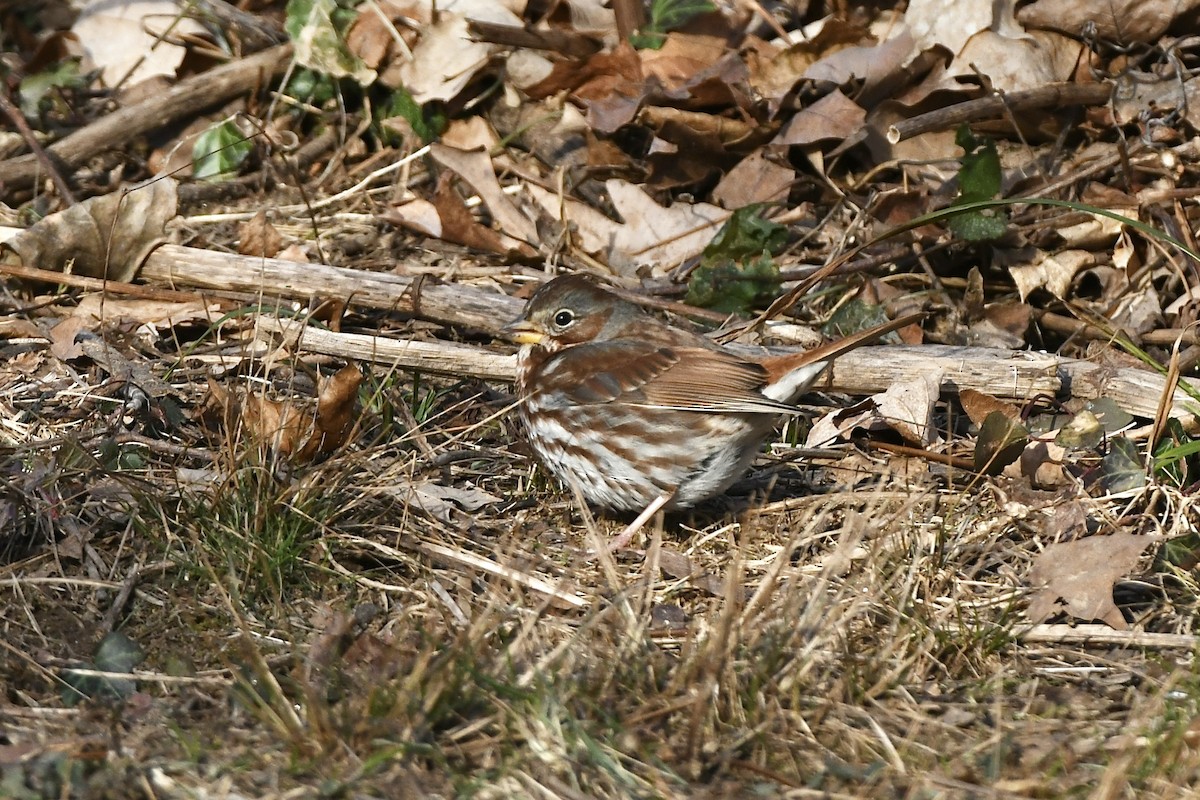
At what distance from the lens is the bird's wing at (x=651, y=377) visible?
3920mm

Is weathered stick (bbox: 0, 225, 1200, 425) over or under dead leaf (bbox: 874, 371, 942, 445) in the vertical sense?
over

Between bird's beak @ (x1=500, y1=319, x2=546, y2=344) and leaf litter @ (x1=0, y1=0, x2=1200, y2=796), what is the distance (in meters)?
0.31

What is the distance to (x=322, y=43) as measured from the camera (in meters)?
6.02

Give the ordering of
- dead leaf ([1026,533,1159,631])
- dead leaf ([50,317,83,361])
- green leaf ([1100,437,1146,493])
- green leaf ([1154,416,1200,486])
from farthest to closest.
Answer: dead leaf ([50,317,83,361]) → green leaf ([1100,437,1146,493]) → green leaf ([1154,416,1200,486]) → dead leaf ([1026,533,1159,631])

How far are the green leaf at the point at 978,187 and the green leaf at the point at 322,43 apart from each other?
8.65 feet

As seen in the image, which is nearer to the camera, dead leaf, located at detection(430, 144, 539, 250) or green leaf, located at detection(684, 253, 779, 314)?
green leaf, located at detection(684, 253, 779, 314)

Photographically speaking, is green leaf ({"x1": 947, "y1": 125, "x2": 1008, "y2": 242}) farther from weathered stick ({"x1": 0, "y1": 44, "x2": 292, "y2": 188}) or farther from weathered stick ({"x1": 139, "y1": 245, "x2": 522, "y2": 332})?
weathered stick ({"x1": 0, "y1": 44, "x2": 292, "y2": 188})

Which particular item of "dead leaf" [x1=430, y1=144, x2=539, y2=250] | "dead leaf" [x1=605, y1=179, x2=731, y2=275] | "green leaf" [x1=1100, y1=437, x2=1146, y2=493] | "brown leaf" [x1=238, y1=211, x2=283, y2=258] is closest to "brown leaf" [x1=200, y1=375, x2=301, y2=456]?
"brown leaf" [x1=238, y1=211, x2=283, y2=258]

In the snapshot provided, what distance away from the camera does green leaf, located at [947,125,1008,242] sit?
4.97 meters

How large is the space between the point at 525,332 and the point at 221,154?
7.49ft

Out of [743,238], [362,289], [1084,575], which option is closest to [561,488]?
[362,289]

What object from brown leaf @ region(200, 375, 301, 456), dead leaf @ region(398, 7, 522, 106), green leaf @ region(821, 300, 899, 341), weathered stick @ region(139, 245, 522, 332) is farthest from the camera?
dead leaf @ region(398, 7, 522, 106)

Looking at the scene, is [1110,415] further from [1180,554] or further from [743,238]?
[743,238]

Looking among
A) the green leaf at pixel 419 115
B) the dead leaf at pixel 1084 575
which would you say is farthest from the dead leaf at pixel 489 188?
the dead leaf at pixel 1084 575
